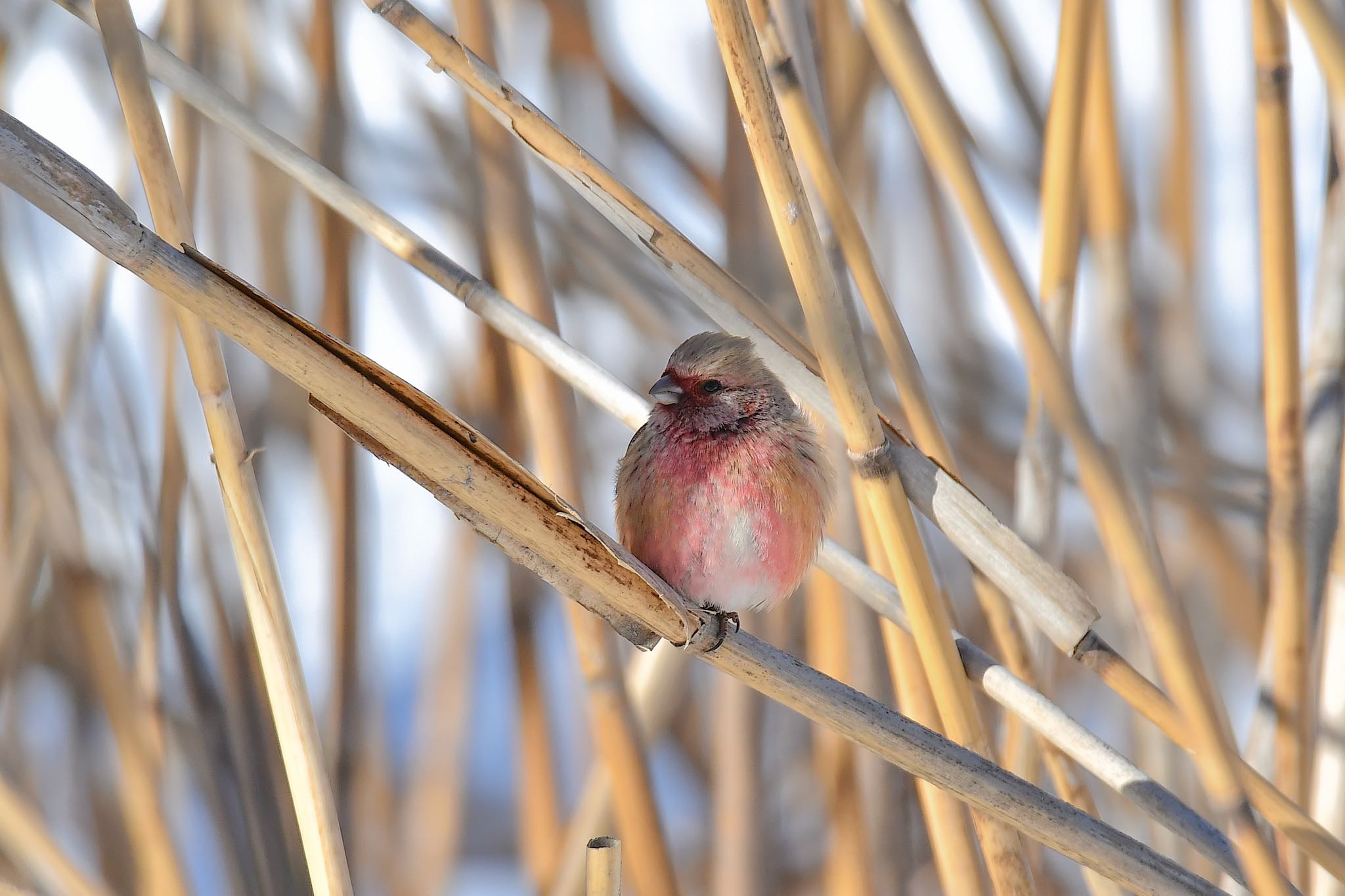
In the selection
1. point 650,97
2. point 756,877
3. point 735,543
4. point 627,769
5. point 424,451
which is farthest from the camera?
point 650,97

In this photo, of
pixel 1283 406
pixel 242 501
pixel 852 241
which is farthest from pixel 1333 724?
pixel 242 501

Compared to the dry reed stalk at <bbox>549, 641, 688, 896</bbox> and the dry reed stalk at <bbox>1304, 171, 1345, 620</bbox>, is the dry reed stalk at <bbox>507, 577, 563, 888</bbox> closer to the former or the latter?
the dry reed stalk at <bbox>549, 641, 688, 896</bbox>

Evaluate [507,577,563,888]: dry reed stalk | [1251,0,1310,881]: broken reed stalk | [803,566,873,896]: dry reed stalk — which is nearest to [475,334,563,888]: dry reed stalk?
[507,577,563,888]: dry reed stalk

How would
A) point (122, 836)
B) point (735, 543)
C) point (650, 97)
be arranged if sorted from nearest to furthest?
1. point (735, 543)
2. point (122, 836)
3. point (650, 97)

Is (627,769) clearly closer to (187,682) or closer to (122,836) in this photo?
(187,682)

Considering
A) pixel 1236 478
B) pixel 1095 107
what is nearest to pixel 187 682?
pixel 1095 107

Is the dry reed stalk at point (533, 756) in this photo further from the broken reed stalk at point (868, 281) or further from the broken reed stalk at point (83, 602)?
the broken reed stalk at point (868, 281)

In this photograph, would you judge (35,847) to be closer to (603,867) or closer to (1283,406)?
(603,867)
